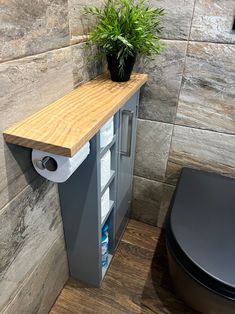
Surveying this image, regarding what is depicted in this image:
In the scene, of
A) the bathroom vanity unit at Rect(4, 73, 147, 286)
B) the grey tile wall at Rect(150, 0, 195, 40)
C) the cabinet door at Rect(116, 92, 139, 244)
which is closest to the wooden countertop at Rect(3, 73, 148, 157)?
the bathroom vanity unit at Rect(4, 73, 147, 286)

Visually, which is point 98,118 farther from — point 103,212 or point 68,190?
point 103,212

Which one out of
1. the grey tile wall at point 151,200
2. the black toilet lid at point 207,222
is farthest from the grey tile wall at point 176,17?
the grey tile wall at point 151,200

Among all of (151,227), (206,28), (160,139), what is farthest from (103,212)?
(206,28)

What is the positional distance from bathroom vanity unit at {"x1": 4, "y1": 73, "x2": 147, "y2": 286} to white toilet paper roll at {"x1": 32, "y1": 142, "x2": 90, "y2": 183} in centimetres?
6

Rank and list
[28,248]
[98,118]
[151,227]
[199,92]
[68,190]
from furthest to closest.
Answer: [151,227]
[199,92]
[68,190]
[28,248]
[98,118]

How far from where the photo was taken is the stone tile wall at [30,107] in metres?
0.57

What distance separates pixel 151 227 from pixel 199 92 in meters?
0.79

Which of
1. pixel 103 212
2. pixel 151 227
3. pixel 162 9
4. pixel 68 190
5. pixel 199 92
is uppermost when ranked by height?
pixel 162 9

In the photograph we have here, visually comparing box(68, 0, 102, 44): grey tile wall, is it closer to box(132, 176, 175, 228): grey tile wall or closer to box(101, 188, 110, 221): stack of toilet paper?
box(101, 188, 110, 221): stack of toilet paper

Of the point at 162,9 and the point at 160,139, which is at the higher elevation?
the point at 162,9

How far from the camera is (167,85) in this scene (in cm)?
103

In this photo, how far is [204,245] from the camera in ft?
2.44

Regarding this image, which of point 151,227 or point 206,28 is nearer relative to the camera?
point 206,28

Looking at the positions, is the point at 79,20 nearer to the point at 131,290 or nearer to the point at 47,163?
the point at 47,163
